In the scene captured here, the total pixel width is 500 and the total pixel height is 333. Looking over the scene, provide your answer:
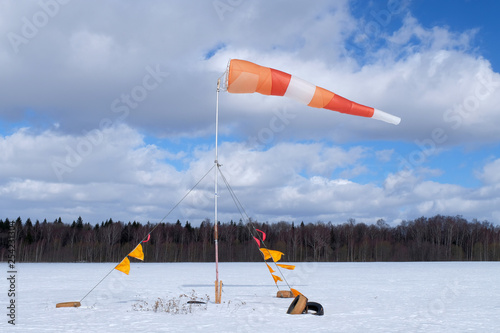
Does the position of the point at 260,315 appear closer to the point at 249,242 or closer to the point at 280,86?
the point at 280,86

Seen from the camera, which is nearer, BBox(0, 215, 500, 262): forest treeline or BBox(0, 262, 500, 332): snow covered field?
BBox(0, 262, 500, 332): snow covered field

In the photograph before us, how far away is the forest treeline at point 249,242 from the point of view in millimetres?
71000

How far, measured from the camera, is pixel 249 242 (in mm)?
75500

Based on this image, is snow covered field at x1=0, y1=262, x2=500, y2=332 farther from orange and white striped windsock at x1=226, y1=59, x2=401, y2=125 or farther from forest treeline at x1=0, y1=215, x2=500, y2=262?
forest treeline at x1=0, y1=215, x2=500, y2=262

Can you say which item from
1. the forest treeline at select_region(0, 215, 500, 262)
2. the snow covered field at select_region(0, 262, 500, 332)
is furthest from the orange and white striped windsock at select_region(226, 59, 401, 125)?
the forest treeline at select_region(0, 215, 500, 262)

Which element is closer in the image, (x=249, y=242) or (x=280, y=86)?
(x=280, y=86)

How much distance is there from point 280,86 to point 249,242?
6674cm

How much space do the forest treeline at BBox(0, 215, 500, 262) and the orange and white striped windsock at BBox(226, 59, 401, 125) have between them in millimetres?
60278

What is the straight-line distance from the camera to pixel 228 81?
418 inches

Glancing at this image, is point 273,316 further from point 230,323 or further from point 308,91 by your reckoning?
point 308,91

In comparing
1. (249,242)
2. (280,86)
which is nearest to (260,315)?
(280,86)

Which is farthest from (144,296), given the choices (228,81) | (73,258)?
(73,258)

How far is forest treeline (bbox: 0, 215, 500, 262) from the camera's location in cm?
7100

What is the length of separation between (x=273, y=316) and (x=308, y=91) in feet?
16.7
